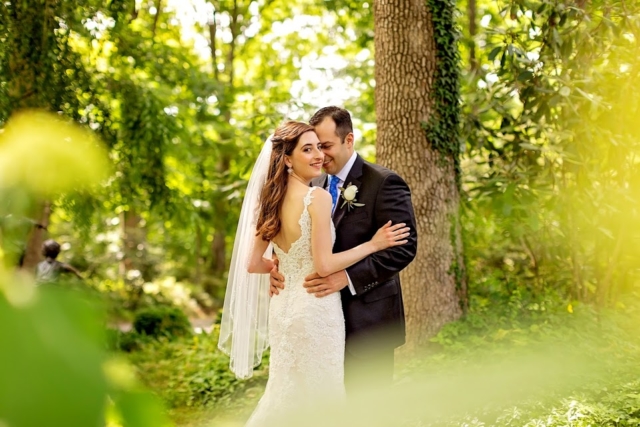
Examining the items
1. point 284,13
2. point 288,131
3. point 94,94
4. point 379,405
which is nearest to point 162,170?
point 94,94

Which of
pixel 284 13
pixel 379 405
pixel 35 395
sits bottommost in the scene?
pixel 379 405

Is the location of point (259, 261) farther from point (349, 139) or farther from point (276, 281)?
point (349, 139)

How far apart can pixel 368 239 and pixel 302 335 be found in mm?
645

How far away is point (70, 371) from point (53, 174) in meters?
0.29

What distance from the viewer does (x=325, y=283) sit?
3.55m

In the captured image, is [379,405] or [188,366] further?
[188,366]

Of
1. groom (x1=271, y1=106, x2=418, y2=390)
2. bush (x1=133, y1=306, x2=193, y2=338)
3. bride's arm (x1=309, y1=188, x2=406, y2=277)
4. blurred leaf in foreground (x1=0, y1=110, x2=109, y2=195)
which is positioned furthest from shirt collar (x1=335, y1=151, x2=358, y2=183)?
bush (x1=133, y1=306, x2=193, y2=338)

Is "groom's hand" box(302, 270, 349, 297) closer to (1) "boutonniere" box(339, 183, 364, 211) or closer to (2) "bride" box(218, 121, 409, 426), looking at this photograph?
(2) "bride" box(218, 121, 409, 426)

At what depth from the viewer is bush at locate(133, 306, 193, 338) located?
1048 centimetres

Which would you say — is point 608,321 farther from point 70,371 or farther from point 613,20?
point 70,371

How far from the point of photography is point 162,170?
850 cm

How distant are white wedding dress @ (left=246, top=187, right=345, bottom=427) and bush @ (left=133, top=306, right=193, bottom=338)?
7.10 metres

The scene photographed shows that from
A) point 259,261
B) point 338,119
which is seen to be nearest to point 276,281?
Result: point 259,261

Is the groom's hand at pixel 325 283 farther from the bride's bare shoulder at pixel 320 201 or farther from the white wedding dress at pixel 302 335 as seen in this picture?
the bride's bare shoulder at pixel 320 201
